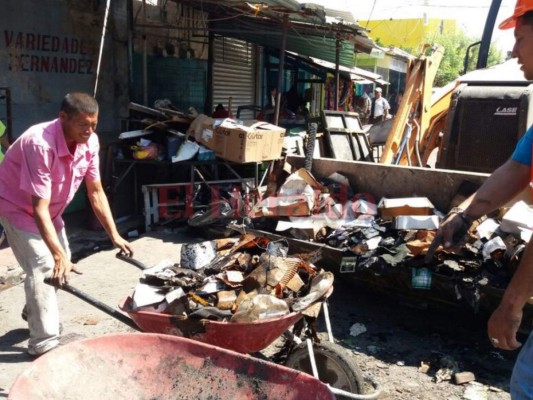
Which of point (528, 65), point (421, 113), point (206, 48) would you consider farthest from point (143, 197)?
point (528, 65)

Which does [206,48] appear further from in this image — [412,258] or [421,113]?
[412,258]

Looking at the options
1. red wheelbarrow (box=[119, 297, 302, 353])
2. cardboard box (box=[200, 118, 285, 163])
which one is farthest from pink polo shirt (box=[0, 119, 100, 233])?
cardboard box (box=[200, 118, 285, 163])

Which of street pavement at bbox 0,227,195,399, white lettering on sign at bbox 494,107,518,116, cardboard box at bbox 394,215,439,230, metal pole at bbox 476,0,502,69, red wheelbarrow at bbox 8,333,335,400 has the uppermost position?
metal pole at bbox 476,0,502,69

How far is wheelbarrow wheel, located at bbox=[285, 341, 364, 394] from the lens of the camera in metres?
3.07

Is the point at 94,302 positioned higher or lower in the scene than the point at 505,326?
lower

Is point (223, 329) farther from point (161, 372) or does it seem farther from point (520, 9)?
point (520, 9)

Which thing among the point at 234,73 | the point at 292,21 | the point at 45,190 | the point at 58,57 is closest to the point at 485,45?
the point at 292,21

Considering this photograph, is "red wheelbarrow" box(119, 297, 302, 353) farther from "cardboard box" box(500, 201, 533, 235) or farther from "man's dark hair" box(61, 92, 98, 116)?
"cardboard box" box(500, 201, 533, 235)

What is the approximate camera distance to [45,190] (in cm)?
325

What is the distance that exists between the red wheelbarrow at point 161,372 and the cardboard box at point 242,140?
4.35 m

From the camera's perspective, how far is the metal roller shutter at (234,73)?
11227mm

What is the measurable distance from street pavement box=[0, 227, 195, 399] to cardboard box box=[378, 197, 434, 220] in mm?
2439

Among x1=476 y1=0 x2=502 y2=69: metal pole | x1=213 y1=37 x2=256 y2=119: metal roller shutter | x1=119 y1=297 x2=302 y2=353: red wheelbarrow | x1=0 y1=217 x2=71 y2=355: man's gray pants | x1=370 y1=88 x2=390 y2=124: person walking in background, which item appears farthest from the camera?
x1=370 y1=88 x2=390 y2=124: person walking in background

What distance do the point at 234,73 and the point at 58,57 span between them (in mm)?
5555
